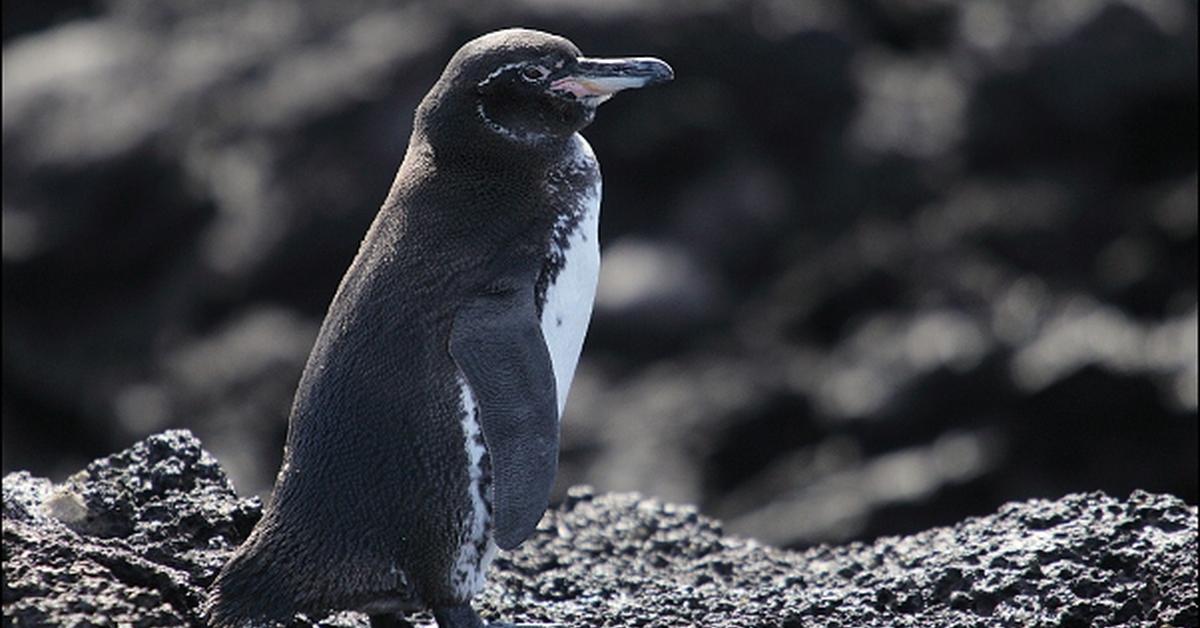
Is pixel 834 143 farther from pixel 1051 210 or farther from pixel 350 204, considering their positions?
pixel 350 204

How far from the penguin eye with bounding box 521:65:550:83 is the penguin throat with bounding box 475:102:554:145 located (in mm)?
149

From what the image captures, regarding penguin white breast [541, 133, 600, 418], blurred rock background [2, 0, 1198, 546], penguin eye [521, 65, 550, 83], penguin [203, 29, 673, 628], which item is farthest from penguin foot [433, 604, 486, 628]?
blurred rock background [2, 0, 1198, 546]

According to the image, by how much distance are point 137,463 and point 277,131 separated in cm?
853

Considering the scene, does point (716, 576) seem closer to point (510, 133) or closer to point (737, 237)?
point (510, 133)

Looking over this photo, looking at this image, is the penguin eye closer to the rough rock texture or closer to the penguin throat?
the penguin throat

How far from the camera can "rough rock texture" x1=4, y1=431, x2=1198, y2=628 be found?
15.7ft

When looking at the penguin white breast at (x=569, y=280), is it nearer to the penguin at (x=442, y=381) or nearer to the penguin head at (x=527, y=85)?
the penguin at (x=442, y=381)

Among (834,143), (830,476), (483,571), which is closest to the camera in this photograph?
(483,571)

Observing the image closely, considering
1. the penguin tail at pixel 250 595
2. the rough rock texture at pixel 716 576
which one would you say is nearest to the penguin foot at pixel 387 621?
the rough rock texture at pixel 716 576

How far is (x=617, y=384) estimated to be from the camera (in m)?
12.6

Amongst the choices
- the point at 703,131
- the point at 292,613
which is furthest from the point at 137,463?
the point at 703,131

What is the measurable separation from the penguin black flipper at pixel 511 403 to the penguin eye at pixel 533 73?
28.0 inches

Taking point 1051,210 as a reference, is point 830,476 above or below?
below

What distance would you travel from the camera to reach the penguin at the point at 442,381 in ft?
16.0
